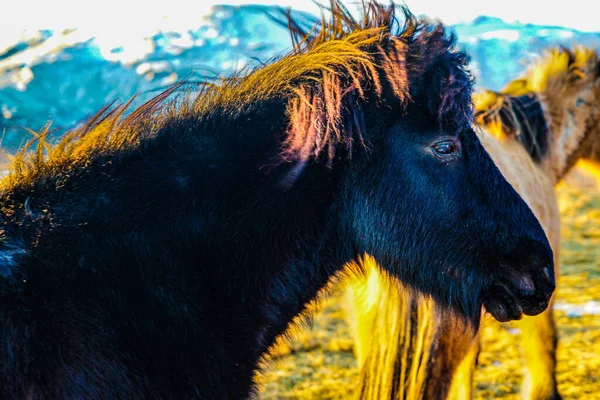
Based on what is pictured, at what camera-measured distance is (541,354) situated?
3535mm

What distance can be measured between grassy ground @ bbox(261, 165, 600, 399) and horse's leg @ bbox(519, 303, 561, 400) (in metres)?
0.25

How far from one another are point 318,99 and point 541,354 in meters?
2.69

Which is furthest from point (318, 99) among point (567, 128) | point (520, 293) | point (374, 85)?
point (567, 128)

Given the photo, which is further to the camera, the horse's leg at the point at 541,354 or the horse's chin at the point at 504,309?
the horse's leg at the point at 541,354

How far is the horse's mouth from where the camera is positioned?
1.89 metres

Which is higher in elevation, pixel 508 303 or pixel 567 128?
pixel 508 303

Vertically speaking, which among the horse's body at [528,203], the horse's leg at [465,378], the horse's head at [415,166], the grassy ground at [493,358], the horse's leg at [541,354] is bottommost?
the grassy ground at [493,358]

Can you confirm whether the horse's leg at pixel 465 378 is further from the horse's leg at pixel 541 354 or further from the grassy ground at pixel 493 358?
the horse's leg at pixel 541 354

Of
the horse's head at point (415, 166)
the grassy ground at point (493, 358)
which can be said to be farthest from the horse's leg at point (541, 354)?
the horse's head at point (415, 166)

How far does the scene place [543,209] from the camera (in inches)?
129

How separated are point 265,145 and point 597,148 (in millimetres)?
3429

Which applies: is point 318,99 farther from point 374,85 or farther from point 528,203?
point 528,203

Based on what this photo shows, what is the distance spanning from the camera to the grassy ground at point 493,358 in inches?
163

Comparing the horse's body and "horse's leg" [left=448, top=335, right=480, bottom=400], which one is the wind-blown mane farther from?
"horse's leg" [left=448, top=335, right=480, bottom=400]
